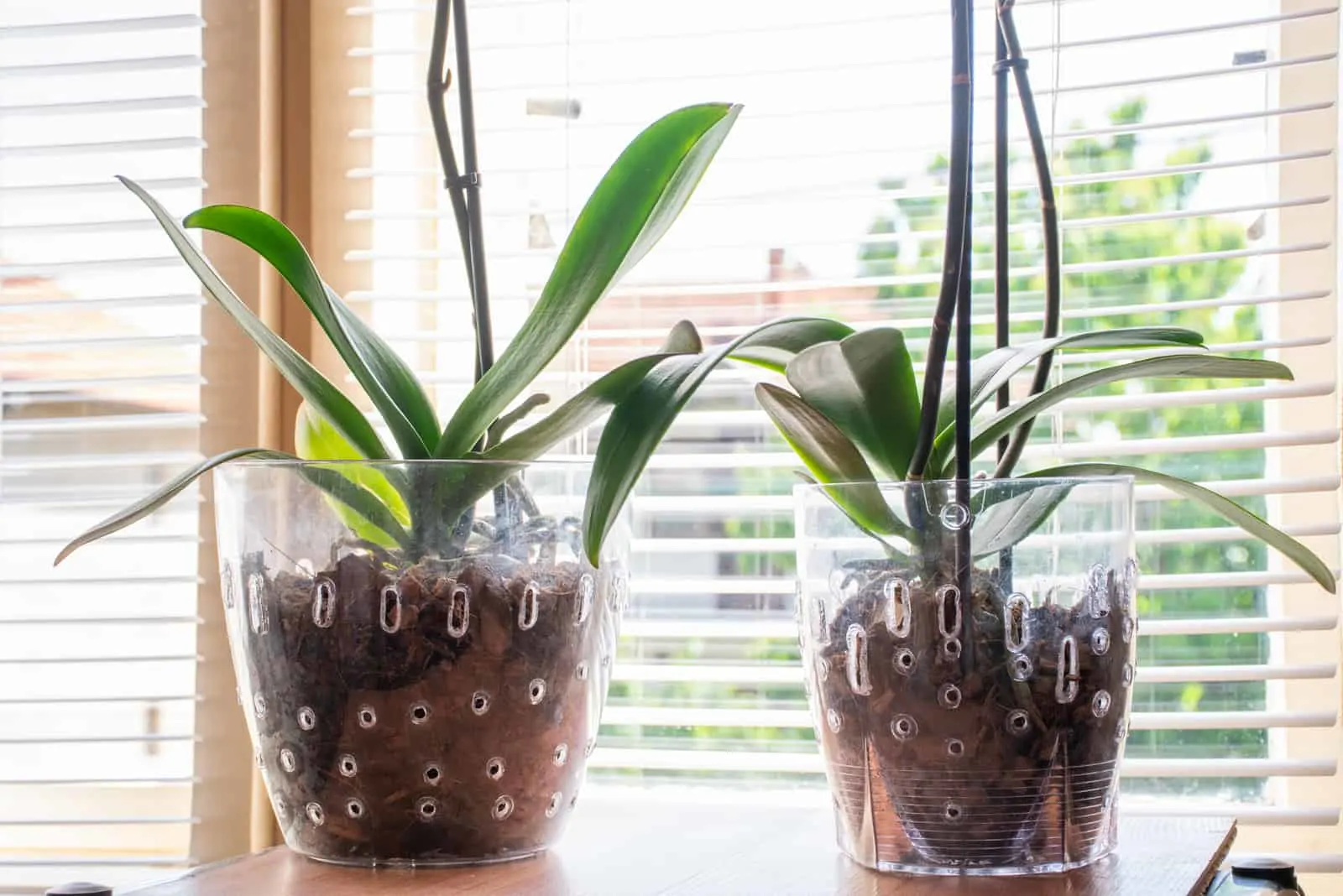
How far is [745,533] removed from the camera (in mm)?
1175

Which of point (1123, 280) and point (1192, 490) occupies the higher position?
point (1123, 280)

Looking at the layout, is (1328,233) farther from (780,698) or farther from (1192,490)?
(780,698)

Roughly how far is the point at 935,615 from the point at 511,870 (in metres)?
0.26

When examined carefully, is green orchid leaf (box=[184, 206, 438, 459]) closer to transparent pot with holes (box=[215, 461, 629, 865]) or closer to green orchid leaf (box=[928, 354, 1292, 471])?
transparent pot with holes (box=[215, 461, 629, 865])

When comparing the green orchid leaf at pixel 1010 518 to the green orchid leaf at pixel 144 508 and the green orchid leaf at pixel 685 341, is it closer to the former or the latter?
the green orchid leaf at pixel 685 341

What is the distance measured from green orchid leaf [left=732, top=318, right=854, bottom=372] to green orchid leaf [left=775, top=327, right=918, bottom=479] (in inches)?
2.0

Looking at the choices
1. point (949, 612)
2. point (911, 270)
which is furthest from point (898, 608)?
point (911, 270)

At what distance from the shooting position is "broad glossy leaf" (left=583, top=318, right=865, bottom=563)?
25.2 inches

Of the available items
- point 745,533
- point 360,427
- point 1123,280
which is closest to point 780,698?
point 745,533

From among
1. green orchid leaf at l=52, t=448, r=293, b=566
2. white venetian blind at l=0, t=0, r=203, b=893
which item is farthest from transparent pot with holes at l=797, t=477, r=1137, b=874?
white venetian blind at l=0, t=0, r=203, b=893

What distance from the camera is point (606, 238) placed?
2.22 feet

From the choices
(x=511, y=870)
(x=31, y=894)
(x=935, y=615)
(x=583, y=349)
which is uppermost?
(x=583, y=349)

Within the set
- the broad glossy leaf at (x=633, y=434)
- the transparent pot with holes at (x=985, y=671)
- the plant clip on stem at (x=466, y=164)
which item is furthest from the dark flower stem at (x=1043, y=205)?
the plant clip on stem at (x=466, y=164)

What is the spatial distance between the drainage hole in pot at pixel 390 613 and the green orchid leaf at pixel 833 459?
0.72 feet
